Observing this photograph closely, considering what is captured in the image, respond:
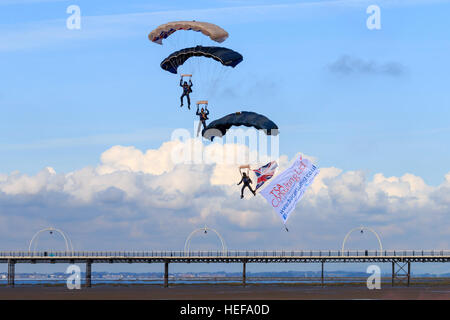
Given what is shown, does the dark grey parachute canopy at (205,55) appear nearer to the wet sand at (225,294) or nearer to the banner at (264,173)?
the banner at (264,173)

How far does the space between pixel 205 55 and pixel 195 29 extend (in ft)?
7.91

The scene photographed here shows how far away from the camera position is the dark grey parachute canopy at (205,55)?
216 ft

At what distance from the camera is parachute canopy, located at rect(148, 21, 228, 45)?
66.1 metres

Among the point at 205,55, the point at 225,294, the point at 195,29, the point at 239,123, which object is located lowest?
the point at 225,294

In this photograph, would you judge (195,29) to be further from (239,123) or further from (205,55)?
(239,123)

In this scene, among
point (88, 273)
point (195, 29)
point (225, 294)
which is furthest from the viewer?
point (88, 273)

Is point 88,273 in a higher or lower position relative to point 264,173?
lower

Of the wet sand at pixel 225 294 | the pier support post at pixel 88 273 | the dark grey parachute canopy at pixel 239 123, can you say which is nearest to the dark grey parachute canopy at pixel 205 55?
the dark grey parachute canopy at pixel 239 123

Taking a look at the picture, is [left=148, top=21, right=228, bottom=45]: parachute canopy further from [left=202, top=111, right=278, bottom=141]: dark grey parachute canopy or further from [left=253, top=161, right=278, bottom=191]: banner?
[left=253, top=161, right=278, bottom=191]: banner

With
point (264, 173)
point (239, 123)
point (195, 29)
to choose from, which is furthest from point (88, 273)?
point (195, 29)

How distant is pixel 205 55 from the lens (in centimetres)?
6756

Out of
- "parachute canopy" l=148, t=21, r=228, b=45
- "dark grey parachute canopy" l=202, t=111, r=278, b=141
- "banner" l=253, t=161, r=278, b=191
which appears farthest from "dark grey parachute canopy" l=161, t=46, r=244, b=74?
"banner" l=253, t=161, r=278, b=191
